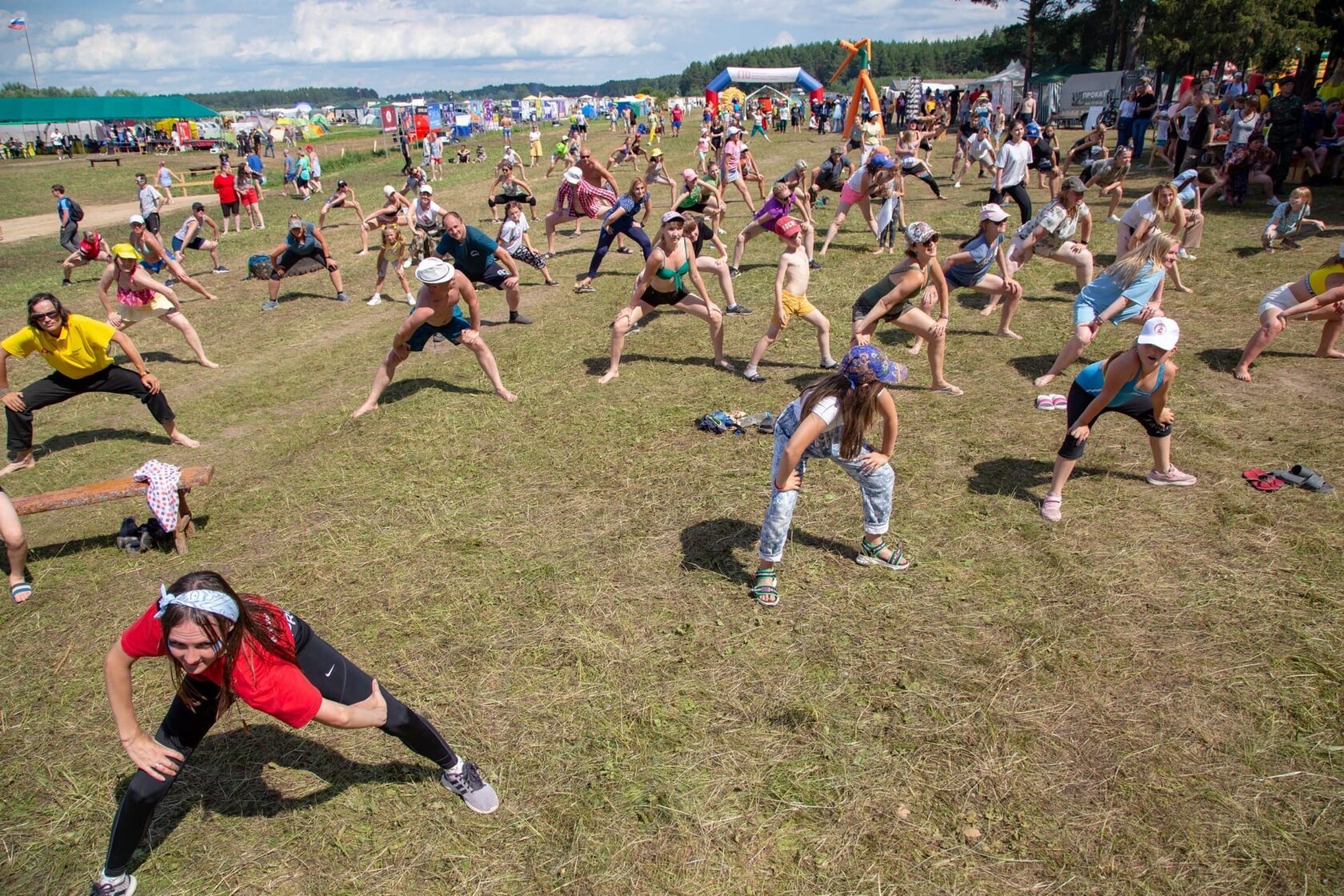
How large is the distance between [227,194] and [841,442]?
21.0 m

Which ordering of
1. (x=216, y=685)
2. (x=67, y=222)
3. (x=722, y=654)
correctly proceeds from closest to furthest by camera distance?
1. (x=216, y=685)
2. (x=722, y=654)
3. (x=67, y=222)

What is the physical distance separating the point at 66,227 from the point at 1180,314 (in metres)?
20.9

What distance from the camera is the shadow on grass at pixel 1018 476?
236 inches

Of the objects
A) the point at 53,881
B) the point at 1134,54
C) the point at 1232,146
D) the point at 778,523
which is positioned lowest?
the point at 53,881

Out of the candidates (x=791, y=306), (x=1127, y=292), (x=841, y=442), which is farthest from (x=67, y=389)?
(x=1127, y=292)

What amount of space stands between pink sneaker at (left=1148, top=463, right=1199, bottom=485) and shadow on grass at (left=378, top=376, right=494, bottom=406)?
647 cm

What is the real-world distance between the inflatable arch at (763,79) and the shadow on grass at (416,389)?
39394 millimetres

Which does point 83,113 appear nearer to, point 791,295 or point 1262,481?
point 791,295

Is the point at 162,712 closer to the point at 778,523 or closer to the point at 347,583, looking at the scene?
the point at 347,583

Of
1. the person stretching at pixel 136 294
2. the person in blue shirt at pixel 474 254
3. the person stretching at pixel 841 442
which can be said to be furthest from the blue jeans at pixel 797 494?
the person stretching at pixel 136 294

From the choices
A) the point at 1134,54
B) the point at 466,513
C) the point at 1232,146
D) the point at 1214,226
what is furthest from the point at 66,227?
the point at 1134,54

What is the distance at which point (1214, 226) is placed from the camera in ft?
44.7

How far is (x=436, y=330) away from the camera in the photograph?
830 centimetres

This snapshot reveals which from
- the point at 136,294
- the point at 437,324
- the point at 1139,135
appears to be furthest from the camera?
the point at 1139,135
